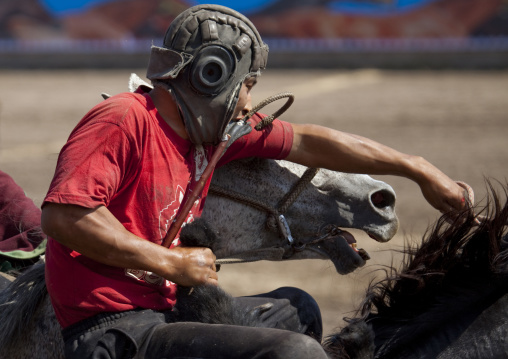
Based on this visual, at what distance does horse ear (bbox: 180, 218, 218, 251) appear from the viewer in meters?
2.43

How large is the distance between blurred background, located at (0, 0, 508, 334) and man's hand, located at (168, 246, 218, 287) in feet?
21.5

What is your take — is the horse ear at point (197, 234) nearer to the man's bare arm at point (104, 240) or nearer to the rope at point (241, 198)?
the man's bare arm at point (104, 240)

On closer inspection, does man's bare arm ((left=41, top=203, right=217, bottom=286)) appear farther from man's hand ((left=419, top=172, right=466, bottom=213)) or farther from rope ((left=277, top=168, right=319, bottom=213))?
man's hand ((left=419, top=172, right=466, bottom=213))

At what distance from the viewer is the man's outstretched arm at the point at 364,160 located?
2846mm

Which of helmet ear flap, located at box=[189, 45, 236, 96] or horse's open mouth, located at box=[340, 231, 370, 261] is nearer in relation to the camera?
helmet ear flap, located at box=[189, 45, 236, 96]

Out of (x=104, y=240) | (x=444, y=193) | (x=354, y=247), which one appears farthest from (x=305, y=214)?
(x=104, y=240)

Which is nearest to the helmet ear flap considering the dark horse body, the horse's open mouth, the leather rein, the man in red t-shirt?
the man in red t-shirt

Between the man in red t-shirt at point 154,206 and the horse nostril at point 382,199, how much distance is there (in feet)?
1.67

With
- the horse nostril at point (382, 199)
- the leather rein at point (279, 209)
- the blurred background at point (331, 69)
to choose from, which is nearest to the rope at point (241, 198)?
the leather rein at point (279, 209)

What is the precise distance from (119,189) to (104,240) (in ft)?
0.74

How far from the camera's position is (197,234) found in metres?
2.45

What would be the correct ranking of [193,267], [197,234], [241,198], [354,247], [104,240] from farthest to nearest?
[354,247], [241,198], [197,234], [193,267], [104,240]

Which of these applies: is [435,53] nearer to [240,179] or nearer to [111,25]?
[111,25]

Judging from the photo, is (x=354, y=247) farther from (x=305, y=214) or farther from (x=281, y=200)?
(x=281, y=200)
